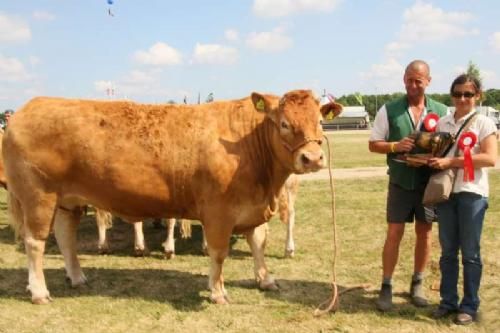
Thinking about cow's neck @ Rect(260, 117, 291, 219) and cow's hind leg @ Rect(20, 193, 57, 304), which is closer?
cow's neck @ Rect(260, 117, 291, 219)

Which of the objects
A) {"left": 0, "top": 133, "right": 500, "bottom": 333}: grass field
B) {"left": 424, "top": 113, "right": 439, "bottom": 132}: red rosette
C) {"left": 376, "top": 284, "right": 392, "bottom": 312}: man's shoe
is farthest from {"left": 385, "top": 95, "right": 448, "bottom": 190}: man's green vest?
{"left": 0, "top": 133, "right": 500, "bottom": 333}: grass field

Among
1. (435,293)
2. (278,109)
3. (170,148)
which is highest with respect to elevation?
(278,109)

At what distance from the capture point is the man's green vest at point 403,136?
16.9 feet

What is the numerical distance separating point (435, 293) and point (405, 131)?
6.72 feet

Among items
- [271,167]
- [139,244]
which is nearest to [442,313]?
[271,167]

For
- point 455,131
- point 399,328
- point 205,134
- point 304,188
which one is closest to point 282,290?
point 399,328

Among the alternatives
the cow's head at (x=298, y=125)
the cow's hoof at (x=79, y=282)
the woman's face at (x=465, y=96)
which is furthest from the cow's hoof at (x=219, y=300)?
the woman's face at (x=465, y=96)

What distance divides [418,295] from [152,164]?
3.32 metres

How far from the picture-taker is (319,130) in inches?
194

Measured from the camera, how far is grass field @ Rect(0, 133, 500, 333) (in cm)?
500

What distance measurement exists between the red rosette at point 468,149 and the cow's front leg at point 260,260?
8.78ft

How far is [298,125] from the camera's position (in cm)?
488

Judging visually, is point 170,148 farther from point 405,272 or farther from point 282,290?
point 405,272

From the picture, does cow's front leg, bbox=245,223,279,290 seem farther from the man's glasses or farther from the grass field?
the man's glasses
